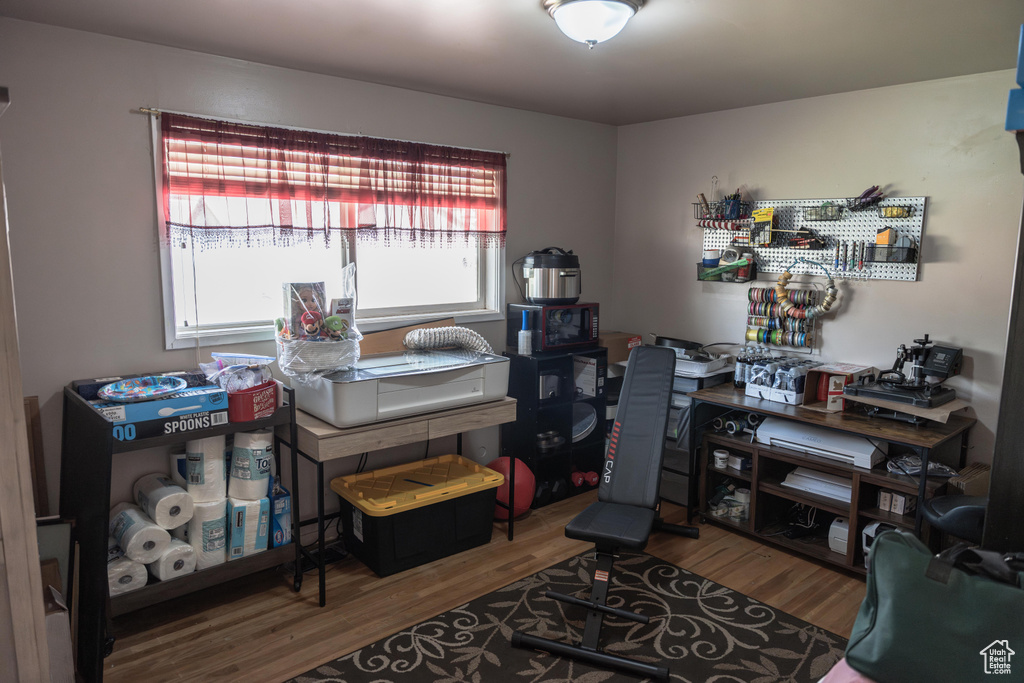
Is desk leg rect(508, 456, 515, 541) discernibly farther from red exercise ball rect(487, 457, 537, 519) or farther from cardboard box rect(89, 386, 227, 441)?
cardboard box rect(89, 386, 227, 441)

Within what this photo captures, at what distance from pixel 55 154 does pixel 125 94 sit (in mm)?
359

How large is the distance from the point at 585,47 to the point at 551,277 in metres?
1.41

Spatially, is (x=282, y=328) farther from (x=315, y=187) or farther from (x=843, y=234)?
(x=843, y=234)

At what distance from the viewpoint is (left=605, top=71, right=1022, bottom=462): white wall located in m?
3.01

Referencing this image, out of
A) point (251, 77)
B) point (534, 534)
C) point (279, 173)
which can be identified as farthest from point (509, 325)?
point (251, 77)

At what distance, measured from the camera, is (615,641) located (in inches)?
101

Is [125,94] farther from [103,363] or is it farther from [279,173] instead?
[103,363]

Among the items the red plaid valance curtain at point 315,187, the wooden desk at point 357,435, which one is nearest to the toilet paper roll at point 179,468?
the wooden desk at point 357,435

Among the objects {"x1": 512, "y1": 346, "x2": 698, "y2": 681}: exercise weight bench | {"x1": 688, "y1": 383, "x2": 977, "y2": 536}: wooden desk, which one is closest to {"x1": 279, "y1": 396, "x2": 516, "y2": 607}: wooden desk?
{"x1": 512, "y1": 346, "x2": 698, "y2": 681}: exercise weight bench

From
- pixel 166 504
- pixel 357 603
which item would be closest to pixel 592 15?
pixel 166 504

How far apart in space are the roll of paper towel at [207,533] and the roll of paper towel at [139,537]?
107mm

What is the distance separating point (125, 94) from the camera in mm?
2615

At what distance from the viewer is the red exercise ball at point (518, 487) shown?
361 centimetres

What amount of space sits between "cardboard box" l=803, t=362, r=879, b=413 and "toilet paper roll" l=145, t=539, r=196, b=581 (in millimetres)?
2908
